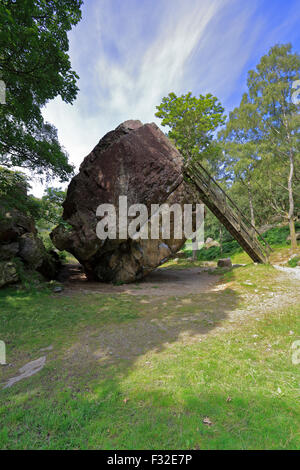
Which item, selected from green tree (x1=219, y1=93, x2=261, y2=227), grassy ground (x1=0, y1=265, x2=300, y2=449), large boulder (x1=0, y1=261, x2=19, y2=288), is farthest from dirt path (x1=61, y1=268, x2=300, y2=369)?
green tree (x1=219, y1=93, x2=261, y2=227)

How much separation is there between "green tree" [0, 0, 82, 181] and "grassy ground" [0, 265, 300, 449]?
586 cm

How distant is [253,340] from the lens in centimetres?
415

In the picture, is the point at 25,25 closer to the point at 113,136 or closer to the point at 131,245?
the point at 113,136

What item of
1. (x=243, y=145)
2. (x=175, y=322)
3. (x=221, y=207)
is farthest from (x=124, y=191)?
(x=243, y=145)

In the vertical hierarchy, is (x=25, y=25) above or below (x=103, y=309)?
above

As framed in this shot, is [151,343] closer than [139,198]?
Yes

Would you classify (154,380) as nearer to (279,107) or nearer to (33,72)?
(33,72)

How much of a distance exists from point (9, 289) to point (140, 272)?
19.9 feet

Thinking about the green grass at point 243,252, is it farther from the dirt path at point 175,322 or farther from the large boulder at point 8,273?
the large boulder at point 8,273

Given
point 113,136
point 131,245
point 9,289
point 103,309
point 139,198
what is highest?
point 113,136

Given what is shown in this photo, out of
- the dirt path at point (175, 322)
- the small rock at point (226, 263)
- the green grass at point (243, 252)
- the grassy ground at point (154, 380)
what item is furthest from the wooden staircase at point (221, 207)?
the grassy ground at point (154, 380)

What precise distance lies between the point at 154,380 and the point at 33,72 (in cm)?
851

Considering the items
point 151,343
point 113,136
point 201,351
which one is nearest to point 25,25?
point 113,136
